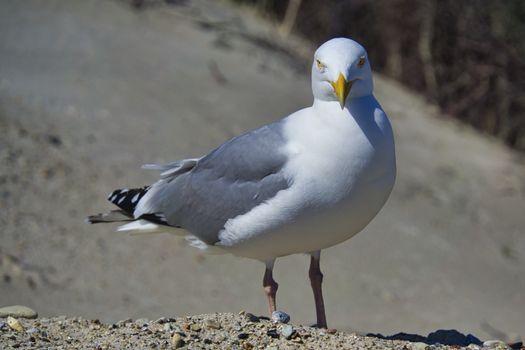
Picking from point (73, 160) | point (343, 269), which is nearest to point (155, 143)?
point (73, 160)

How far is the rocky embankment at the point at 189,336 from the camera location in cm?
433

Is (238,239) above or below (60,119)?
above

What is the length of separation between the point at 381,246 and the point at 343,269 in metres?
0.61

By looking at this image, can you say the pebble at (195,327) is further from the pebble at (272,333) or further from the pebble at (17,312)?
the pebble at (17,312)

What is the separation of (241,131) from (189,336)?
199 inches

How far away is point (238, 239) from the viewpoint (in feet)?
16.5

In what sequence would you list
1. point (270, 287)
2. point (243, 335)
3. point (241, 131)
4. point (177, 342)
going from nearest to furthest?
point (177, 342) < point (243, 335) < point (270, 287) < point (241, 131)

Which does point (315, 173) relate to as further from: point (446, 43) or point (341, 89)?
point (446, 43)

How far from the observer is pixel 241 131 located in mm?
9375

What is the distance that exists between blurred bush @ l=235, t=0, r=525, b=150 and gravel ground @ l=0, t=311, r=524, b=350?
7632mm

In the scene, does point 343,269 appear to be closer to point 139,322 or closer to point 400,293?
point 400,293

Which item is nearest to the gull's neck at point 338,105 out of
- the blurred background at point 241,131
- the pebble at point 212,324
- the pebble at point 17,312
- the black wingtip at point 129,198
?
the pebble at point 212,324

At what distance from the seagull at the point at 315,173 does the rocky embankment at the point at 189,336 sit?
0.46 meters

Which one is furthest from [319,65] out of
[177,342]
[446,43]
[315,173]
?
[446,43]
